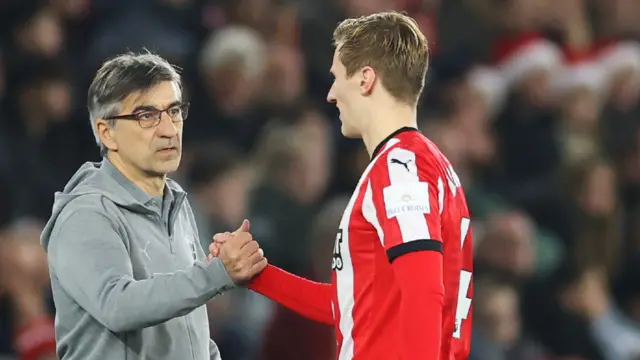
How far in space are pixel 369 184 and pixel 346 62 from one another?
352 mm

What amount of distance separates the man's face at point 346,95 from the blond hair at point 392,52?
0.03 metres

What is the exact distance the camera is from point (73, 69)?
7.09 meters

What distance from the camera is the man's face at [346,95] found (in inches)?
135

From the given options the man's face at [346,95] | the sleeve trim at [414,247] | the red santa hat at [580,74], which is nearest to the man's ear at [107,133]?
the man's face at [346,95]

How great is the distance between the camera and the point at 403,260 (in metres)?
3.15

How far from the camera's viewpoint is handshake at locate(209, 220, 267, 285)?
11.4 feet

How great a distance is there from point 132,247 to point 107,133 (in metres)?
0.34

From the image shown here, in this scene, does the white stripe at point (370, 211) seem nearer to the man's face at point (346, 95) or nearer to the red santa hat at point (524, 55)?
the man's face at point (346, 95)

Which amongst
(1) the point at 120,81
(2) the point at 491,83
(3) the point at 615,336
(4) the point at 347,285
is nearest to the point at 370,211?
(4) the point at 347,285

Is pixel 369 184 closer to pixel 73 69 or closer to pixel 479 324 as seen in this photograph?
pixel 479 324

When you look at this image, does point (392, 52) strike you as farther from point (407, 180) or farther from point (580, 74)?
point (580, 74)

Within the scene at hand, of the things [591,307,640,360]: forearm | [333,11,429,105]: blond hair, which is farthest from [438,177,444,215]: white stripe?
[591,307,640,360]: forearm

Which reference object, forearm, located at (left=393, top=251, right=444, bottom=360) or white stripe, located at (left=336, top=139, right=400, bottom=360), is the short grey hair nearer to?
white stripe, located at (left=336, top=139, right=400, bottom=360)

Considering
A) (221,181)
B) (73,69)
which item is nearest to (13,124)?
(73,69)
